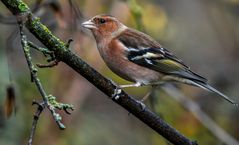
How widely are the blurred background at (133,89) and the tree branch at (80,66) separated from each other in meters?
2.21

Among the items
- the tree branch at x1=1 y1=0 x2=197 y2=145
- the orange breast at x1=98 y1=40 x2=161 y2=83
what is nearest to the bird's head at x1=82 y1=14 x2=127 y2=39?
the orange breast at x1=98 y1=40 x2=161 y2=83

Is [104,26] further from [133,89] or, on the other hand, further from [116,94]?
[116,94]

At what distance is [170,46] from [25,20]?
5.07m

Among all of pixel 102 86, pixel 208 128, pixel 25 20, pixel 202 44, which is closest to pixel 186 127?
pixel 208 128

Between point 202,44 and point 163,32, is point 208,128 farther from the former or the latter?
point 202,44

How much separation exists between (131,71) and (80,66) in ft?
7.29

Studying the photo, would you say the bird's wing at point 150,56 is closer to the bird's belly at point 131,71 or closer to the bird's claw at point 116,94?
the bird's belly at point 131,71

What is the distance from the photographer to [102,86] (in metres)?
3.44

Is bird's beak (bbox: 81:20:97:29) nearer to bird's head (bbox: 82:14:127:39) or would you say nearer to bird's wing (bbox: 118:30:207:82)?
bird's head (bbox: 82:14:127:39)

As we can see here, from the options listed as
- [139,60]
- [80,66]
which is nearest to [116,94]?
[80,66]

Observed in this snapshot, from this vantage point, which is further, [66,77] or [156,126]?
[66,77]

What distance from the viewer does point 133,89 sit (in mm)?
7352

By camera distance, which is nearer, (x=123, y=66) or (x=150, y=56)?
(x=123, y=66)

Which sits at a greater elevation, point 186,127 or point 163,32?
point 163,32
